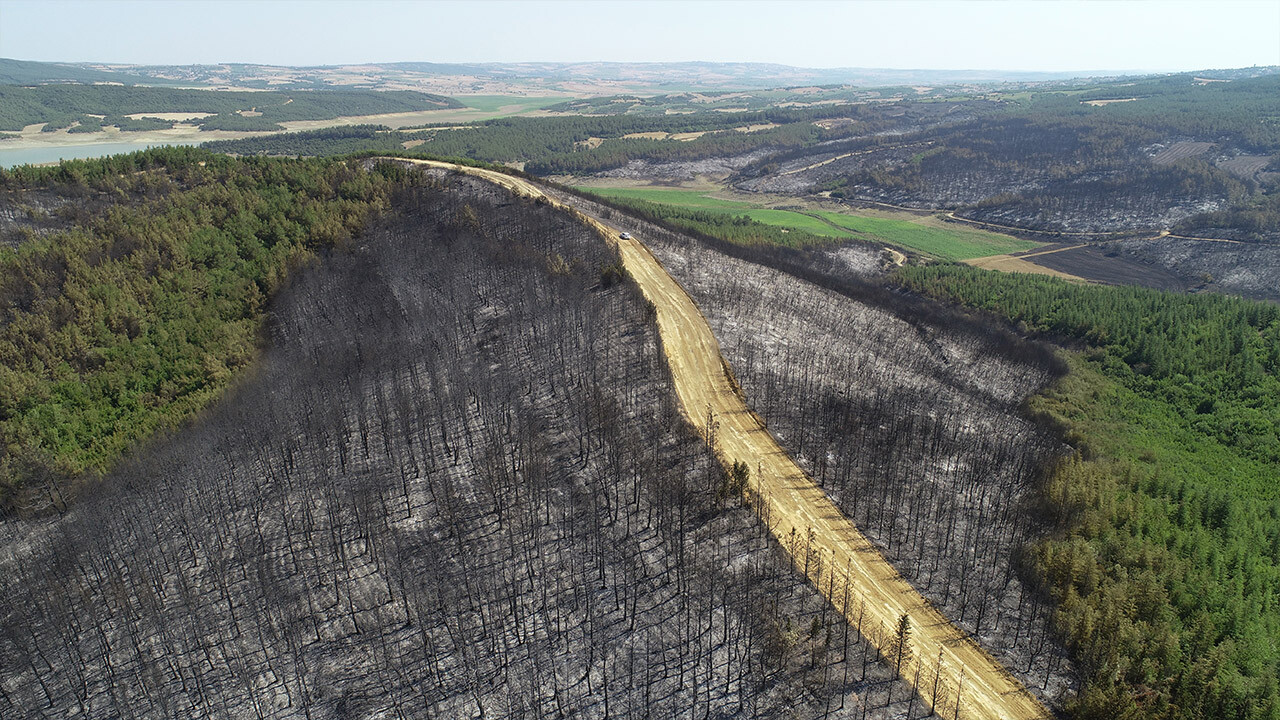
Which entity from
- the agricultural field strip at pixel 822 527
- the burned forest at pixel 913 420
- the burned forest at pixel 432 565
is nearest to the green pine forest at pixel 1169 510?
the burned forest at pixel 913 420

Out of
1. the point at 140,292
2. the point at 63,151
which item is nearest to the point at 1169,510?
the point at 140,292

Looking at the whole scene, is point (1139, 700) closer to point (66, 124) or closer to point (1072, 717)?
point (1072, 717)

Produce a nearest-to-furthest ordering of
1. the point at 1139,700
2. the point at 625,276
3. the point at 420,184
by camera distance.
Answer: the point at 1139,700 < the point at 625,276 < the point at 420,184

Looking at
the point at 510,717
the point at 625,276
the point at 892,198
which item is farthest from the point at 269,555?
the point at 892,198

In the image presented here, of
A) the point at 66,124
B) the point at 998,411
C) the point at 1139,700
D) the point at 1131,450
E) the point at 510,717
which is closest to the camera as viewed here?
the point at 1139,700

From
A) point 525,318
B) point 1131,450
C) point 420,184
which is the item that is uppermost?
point 420,184

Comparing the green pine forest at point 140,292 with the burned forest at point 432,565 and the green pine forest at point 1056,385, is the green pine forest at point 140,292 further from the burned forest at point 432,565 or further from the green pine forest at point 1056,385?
the burned forest at point 432,565
